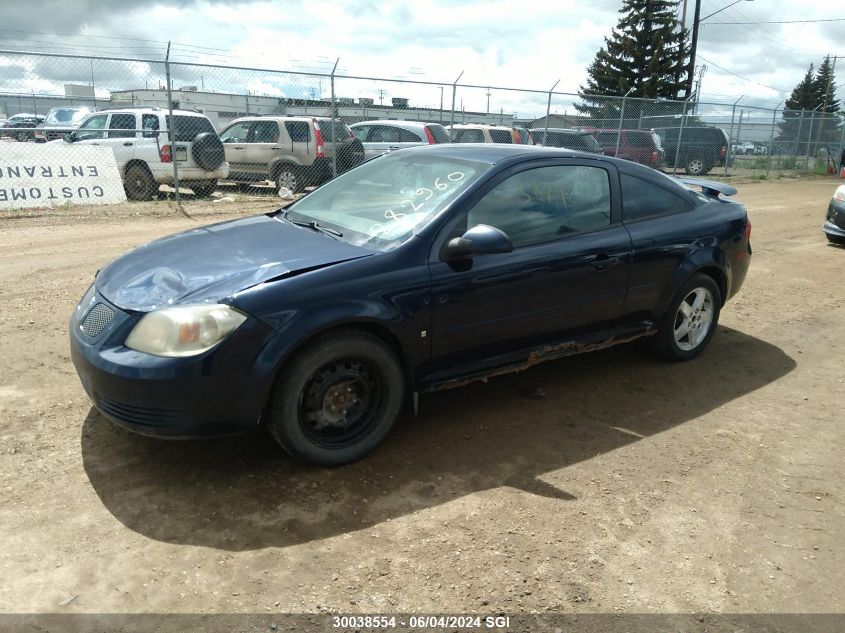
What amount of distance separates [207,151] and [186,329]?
1074 cm

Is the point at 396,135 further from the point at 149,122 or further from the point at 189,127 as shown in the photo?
the point at 149,122

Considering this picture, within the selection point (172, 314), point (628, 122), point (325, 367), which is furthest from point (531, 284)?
point (628, 122)

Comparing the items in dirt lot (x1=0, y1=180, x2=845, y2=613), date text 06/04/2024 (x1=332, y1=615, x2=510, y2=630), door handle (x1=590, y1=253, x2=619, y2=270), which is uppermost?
door handle (x1=590, y1=253, x2=619, y2=270)

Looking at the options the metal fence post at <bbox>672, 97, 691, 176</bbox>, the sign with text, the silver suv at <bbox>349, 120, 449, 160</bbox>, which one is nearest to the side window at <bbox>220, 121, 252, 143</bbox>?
the silver suv at <bbox>349, 120, 449, 160</bbox>

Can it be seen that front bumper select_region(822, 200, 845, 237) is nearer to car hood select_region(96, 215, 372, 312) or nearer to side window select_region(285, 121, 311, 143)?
car hood select_region(96, 215, 372, 312)

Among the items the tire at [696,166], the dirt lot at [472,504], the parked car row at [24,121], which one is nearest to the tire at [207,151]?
the parked car row at [24,121]

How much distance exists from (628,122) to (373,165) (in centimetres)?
1914

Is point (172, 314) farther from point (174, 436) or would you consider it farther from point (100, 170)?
point (100, 170)

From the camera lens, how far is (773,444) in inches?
154

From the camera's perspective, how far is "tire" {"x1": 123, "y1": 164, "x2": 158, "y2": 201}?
12.7 metres

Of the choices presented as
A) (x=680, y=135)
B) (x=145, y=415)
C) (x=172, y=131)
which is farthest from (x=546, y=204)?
(x=680, y=135)

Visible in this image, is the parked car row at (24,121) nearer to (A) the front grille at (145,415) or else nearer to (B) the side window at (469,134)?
(B) the side window at (469,134)

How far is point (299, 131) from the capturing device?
1414 cm

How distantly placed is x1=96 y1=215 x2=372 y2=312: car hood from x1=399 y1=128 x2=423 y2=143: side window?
10864mm
